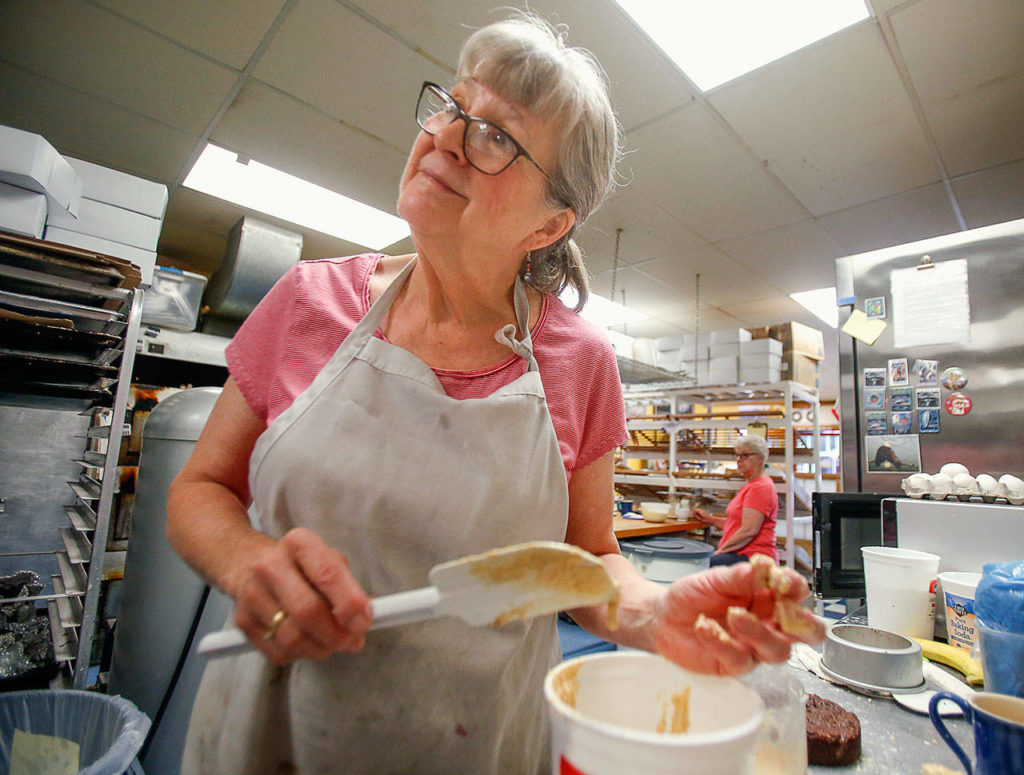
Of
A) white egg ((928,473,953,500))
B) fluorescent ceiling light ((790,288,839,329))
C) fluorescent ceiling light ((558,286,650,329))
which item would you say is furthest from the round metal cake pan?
fluorescent ceiling light ((790,288,839,329))

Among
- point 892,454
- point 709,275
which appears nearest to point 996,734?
point 892,454

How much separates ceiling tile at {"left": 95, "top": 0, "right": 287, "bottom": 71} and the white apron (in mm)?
2322

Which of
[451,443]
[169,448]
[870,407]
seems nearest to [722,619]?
[451,443]

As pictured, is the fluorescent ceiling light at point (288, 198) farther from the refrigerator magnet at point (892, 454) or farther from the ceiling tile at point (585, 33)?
the refrigerator magnet at point (892, 454)

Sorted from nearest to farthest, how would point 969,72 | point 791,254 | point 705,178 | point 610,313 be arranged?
point 969,72 < point 705,178 < point 791,254 < point 610,313

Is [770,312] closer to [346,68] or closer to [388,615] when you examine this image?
[346,68]

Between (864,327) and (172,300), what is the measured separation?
4.00 meters

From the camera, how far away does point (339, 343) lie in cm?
81

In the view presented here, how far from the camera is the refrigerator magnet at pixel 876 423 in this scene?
1771 millimetres

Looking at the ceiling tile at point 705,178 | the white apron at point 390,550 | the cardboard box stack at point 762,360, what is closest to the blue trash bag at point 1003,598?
the white apron at point 390,550

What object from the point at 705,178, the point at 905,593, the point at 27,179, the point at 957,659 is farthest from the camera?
the point at 705,178

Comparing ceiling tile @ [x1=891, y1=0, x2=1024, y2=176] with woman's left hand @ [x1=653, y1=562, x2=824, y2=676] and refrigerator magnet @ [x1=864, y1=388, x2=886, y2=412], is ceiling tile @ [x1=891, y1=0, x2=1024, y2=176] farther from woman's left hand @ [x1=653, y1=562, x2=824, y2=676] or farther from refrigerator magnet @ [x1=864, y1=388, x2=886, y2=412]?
woman's left hand @ [x1=653, y1=562, x2=824, y2=676]

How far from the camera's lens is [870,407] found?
181 cm

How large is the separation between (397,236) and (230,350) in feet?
12.2
